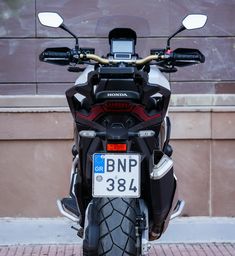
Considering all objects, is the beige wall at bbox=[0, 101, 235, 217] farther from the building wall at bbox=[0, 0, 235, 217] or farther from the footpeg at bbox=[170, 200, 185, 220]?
the footpeg at bbox=[170, 200, 185, 220]

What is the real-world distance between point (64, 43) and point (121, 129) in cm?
358

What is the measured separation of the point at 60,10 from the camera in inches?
288

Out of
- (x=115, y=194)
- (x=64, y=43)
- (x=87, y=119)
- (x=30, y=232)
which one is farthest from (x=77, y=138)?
(x=64, y=43)

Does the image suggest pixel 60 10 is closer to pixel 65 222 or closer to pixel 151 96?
pixel 65 222

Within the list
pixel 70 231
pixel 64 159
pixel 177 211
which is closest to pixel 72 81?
pixel 64 159

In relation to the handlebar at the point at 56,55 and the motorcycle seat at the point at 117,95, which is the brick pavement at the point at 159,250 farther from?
the motorcycle seat at the point at 117,95

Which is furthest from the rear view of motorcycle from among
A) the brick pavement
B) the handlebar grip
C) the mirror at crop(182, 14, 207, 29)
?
the brick pavement

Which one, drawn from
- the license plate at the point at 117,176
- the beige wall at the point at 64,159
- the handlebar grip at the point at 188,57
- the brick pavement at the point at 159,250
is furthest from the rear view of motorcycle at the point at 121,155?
the beige wall at the point at 64,159

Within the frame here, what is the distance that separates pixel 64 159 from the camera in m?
7.05

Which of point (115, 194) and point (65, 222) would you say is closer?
point (115, 194)

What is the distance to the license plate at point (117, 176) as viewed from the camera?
3.81 metres

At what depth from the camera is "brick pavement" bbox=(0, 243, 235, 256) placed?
6.12 metres

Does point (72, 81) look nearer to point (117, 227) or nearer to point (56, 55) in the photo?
point (56, 55)

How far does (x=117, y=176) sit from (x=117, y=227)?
0.97 ft
